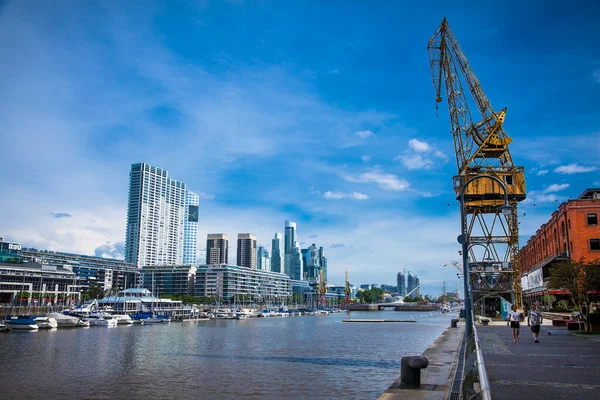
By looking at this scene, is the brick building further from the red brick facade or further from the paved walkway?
the paved walkway

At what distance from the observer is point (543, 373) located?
20484 millimetres

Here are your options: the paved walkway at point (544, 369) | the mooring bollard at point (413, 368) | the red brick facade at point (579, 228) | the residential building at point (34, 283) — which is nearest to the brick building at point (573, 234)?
the red brick facade at point (579, 228)

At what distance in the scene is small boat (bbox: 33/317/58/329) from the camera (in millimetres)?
90550

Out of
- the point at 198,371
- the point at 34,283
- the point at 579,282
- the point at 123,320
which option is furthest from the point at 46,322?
the point at 34,283

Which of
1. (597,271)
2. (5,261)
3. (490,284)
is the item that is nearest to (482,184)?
(490,284)

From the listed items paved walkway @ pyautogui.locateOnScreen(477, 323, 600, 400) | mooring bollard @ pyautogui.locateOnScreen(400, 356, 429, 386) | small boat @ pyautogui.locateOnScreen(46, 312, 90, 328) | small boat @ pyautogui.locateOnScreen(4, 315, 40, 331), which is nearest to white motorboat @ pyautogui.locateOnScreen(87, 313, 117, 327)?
small boat @ pyautogui.locateOnScreen(46, 312, 90, 328)

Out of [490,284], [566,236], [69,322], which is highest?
[566,236]

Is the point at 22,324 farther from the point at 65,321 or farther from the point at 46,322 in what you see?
the point at 65,321

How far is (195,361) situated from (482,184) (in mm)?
46994

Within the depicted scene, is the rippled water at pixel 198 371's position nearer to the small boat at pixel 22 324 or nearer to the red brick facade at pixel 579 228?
the small boat at pixel 22 324

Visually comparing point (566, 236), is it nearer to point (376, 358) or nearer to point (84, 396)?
point (376, 358)

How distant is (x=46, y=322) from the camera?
9212cm

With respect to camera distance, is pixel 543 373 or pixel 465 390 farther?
pixel 543 373

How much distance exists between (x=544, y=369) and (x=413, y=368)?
18.9ft
